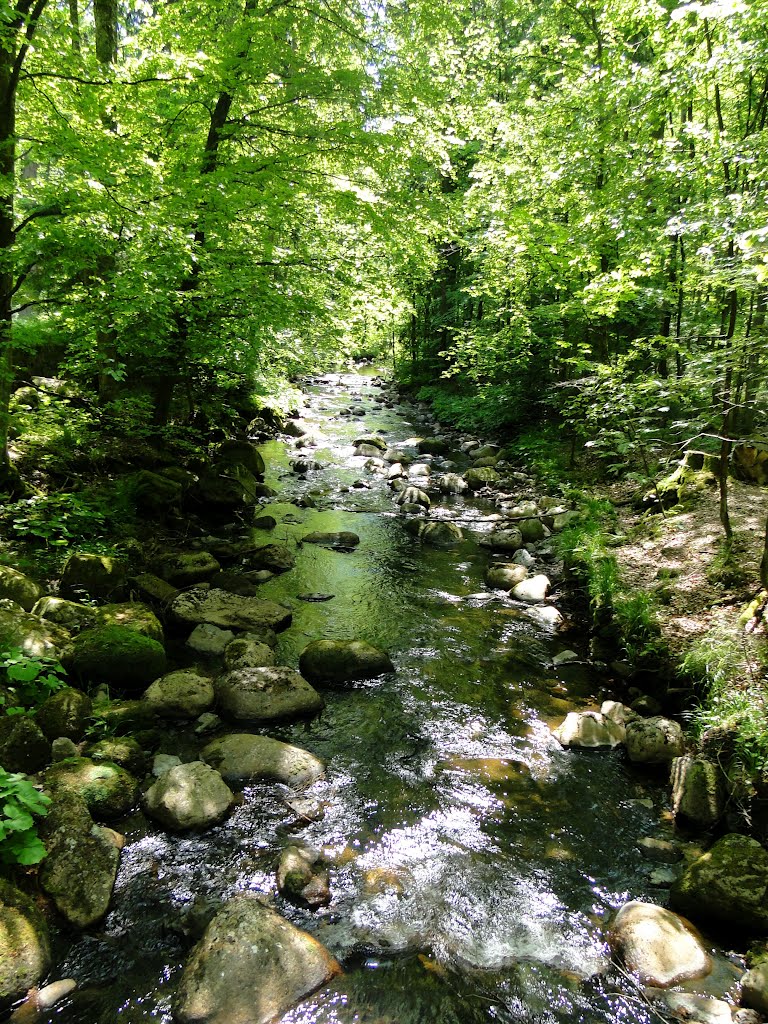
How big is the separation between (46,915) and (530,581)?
676cm

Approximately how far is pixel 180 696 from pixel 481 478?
10280mm

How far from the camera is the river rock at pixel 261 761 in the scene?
451cm

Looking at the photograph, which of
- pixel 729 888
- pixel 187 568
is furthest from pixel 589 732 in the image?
pixel 187 568

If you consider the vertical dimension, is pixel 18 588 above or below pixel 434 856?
above

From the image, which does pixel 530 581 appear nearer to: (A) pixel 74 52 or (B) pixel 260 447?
(A) pixel 74 52

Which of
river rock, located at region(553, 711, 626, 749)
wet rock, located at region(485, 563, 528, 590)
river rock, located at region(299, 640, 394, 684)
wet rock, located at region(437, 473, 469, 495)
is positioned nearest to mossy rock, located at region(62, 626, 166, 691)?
river rock, located at region(299, 640, 394, 684)

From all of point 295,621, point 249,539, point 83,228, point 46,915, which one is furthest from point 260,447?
point 46,915

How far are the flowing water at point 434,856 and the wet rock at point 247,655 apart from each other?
465 mm

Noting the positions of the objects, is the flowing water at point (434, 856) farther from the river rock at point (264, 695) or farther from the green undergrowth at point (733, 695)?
the green undergrowth at point (733, 695)

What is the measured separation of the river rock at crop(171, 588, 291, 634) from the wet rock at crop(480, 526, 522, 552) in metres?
4.48

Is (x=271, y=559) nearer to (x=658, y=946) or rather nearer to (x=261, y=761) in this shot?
(x=261, y=761)

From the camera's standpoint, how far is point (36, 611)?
17.3 ft

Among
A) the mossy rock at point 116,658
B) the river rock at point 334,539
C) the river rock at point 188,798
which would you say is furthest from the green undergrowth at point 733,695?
the river rock at point 334,539

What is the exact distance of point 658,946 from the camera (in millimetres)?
3195
